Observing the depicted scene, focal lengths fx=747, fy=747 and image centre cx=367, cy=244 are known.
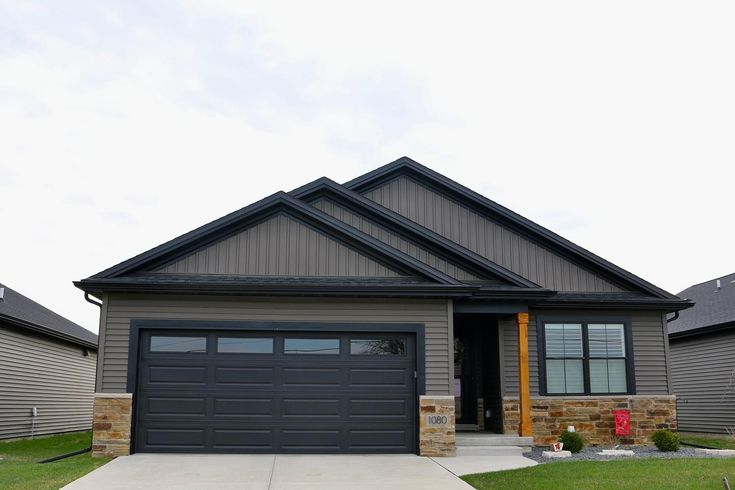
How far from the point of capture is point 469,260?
15039 mm

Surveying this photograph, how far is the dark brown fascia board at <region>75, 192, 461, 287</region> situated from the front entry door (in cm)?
358

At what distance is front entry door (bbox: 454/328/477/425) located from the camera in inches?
645

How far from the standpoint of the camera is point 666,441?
14203mm

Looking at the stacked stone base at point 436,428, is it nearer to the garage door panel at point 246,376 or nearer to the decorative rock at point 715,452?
the garage door panel at point 246,376

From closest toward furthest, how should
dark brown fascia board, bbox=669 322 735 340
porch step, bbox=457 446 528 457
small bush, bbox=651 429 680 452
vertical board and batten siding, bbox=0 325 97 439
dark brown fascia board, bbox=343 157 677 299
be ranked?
porch step, bbox=457 446 528 457 < small bush, bbox=651 429 680 452 < dark brown fascia board, bbox=343 157 677 299 < vertical board and batten siding, bbox=0 325 97 439 < dark brown fascia board, bbox=669 322 735 340

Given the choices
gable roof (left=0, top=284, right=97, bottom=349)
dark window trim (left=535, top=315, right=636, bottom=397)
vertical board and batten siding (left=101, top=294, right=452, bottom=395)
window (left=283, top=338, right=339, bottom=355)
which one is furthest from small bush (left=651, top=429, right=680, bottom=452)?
gable roof (left=0, top=284, right=97, bottom=349)

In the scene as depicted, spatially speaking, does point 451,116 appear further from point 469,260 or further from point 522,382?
point 522,382

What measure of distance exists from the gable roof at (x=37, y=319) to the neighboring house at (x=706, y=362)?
1713 cm

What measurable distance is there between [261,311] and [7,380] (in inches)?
348

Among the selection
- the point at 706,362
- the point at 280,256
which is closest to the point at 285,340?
the point at 280,256

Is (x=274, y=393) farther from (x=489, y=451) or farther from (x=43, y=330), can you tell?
(x=43, y=330)

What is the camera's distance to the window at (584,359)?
1540 cm

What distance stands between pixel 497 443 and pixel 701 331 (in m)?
8.80

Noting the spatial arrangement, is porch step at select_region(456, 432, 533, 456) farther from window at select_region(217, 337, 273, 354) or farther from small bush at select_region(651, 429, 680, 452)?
window at select_region(217, 337, 273, 354)
